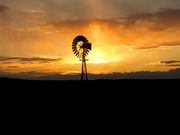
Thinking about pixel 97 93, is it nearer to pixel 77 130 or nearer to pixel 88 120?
pixel 88 120

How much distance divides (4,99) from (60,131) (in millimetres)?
7870

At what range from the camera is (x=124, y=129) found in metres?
10.9

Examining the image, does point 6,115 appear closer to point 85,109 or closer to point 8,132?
point 8,132

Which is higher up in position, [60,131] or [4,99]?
[4,99]

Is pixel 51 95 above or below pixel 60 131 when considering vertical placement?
above

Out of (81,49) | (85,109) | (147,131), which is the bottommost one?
(147,131)

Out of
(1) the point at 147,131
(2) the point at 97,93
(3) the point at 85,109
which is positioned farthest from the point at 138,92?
(1) the point at 147,131

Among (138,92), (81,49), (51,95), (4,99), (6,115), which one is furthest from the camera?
(81,49)

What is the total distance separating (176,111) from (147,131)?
4360mm

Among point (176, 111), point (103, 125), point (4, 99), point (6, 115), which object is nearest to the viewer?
point (103, 125)

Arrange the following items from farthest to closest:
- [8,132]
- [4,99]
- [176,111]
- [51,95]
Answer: [51,95]
[4,99]
[176,111]
[8,132]

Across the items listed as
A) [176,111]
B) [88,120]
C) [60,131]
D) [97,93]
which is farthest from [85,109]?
[176,111]

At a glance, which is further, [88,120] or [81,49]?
[81,49]

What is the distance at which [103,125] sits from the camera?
37.6 ft
